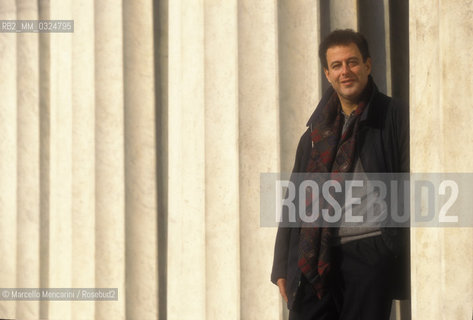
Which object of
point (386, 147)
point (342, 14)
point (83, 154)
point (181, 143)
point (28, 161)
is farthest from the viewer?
point (28, 161)

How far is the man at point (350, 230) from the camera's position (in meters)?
7.14

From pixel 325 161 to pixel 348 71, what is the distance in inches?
30.3

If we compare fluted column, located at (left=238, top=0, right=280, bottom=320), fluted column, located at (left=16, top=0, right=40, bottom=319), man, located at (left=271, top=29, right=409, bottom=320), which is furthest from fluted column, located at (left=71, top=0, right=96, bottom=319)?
man, located at (left=271, top=29, right=409, bottom=320)

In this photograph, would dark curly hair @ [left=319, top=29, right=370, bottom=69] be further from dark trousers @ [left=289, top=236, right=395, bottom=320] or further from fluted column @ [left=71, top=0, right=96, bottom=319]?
fluted column @ [left=71, top=0, right=96, bottom=319]

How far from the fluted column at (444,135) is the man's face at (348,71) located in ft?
2.46

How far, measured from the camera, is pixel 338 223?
23.8 ft

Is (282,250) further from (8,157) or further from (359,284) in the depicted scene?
(8,157)

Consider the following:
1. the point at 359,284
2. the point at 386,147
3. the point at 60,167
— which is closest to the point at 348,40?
the point at 386,147

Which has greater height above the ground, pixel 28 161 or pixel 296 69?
pixel 296 69

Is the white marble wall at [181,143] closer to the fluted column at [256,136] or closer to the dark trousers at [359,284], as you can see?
the fluted column at [256,136]

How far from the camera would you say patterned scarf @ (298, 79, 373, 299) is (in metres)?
7.20

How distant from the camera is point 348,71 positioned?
290 inches

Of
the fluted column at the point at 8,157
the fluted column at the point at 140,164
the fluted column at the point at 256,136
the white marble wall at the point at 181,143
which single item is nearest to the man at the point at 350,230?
the white marble wall at the point at 181,143

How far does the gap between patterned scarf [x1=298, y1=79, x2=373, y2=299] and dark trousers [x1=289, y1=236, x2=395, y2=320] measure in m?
0.12
